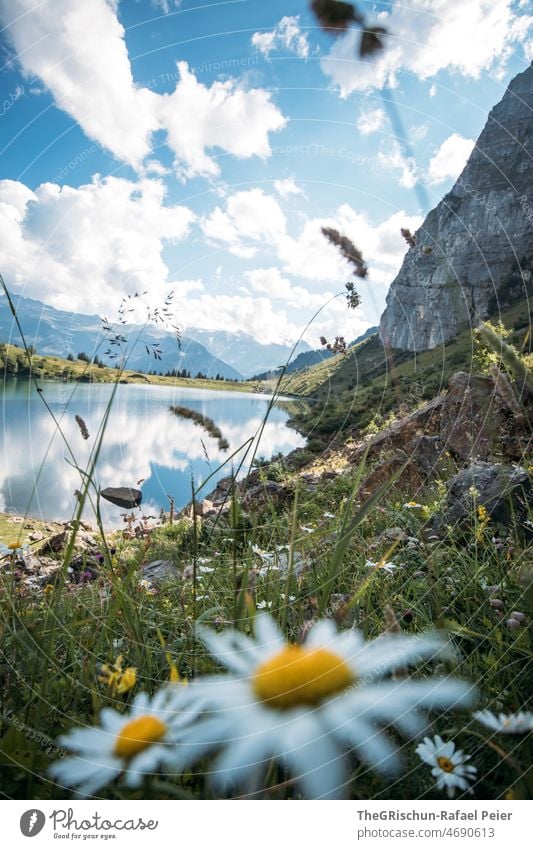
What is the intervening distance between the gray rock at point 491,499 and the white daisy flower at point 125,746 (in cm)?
176

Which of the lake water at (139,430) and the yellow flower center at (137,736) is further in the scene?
the lake water at (139,430)

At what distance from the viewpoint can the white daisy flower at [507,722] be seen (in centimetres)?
89

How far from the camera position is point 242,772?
2.51 feet

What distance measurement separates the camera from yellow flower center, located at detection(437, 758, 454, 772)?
2.84 ft

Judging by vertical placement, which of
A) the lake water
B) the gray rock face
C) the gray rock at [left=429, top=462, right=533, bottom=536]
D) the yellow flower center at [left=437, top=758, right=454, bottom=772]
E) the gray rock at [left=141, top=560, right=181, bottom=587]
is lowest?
the yellow flower center at [left=437, top=758, right=454, bottom=772]

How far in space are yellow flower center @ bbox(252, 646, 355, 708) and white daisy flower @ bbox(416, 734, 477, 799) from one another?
286 mm

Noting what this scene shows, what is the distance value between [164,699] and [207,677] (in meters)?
0.12

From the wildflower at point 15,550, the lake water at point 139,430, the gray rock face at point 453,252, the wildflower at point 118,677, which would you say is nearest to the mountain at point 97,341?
the lake water at point 139,430

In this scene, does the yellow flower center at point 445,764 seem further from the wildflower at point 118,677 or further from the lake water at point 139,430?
the lake water at point 139,430

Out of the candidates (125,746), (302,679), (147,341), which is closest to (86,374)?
(147,341)

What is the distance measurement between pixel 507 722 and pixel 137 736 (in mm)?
727

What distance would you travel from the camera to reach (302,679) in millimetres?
676

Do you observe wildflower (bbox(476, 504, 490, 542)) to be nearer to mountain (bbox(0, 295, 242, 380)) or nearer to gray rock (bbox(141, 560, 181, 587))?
mountain (bbox(0, 295, 242, 380))

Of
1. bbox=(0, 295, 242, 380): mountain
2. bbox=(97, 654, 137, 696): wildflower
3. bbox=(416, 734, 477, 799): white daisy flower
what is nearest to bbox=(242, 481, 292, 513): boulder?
bbox=(0, 295, 242, 380): mountain
